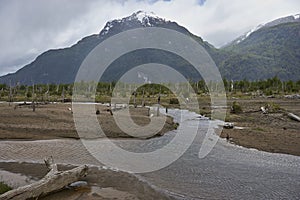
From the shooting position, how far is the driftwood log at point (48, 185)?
968cm

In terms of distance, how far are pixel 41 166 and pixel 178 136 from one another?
15676 mm

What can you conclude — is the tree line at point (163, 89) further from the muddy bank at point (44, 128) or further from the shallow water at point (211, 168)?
the shallow water at point (211, 168)

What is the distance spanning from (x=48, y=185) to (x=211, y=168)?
9.86 m

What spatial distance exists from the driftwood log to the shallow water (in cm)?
389

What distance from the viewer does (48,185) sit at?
37.0ft

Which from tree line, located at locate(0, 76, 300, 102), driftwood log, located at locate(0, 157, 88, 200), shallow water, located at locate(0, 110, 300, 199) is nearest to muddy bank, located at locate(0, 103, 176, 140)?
shallow water, located at locate(0, 110, 300, 199)

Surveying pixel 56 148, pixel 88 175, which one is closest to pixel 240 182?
pixel 88 175

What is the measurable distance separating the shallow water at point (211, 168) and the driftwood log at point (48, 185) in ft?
12.8

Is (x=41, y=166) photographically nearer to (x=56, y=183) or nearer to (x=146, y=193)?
(x=56, y=183)

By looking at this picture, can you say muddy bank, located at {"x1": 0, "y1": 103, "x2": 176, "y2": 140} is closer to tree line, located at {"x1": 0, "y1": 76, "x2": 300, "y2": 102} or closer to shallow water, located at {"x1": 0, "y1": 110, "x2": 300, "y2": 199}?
shallow water, located at {"x1": 0, "y1": 110, "x2": 300, "y2": 199}

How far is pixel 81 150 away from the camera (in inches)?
833

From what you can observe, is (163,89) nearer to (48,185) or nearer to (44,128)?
(44,128)

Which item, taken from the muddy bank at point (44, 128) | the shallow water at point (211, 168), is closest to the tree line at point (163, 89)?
the muddy bank at point (44, 128)

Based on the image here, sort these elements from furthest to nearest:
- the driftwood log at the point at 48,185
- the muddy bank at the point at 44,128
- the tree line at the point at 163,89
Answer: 1. the tree line at the point at 163,89
2. the muddy bank at the point at 44,128
3. the driftwood log at the point at 48,185
